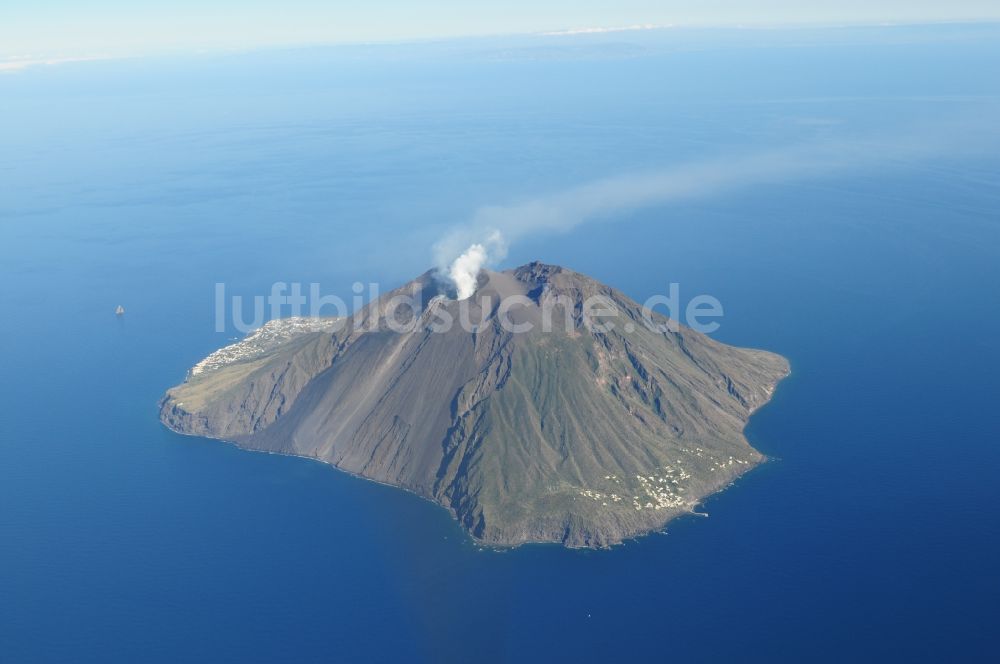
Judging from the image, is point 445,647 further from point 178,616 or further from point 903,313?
point 903,313

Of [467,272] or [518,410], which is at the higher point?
[467,272]

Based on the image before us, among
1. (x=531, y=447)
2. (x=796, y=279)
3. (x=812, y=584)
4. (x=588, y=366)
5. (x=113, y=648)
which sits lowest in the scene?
(x=113, y=648)

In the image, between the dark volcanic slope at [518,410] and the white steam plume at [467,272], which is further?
the white steam plume at [467,272]

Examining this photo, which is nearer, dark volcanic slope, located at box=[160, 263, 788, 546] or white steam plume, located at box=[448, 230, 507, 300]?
dark volcanic slope, located at box=[160, 263, 788, 546]

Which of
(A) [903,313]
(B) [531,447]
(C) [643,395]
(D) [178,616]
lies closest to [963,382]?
(A) [903,313]

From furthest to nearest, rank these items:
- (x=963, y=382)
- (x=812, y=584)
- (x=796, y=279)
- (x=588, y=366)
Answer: (x=796, y=279), (x=963, y=382), (x=588, y=366), (x=812, y=584)

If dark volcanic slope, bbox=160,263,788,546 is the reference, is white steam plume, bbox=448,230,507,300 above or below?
above

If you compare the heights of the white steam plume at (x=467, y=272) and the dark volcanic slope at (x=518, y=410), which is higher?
the white steam plume at (x=467, y=272)

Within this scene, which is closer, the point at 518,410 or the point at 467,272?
the point at 518,410
